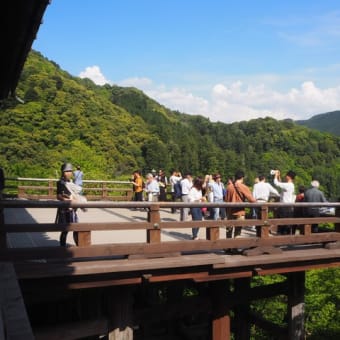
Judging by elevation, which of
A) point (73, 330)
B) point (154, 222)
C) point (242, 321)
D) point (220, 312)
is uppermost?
point (154, 222)

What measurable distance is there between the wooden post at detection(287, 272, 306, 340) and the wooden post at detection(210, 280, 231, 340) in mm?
1591

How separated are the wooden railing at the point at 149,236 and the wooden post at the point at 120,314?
54 cm

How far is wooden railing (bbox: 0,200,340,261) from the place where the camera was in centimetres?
568

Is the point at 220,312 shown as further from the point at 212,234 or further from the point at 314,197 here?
the point at 314,197

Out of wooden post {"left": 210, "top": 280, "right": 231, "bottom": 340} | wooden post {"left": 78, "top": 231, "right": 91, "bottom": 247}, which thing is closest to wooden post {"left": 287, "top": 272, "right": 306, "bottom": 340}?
wooden post {"left": 210, "top": 280, "right": 231, "bottom": 340}

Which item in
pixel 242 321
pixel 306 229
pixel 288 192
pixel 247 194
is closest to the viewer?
pixel 306 229

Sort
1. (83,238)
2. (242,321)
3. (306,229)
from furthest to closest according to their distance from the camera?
1. (242,321)
2. (306,229)
3. (83,238)

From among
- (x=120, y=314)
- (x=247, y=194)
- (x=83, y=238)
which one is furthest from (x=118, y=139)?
(x=83, y=238)

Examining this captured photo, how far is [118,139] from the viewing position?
5756cm

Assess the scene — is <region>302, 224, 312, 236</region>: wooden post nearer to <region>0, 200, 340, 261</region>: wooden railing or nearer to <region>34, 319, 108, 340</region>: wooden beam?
<region>0, 200, 340, 261</region>: wooden railing

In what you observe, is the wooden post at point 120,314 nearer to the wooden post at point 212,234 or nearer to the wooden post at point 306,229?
the wooden post at point 212,234

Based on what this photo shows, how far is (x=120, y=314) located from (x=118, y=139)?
51864 millimetres

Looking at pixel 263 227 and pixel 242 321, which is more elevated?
pixel 263 227

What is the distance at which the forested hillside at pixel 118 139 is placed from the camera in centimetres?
4366
